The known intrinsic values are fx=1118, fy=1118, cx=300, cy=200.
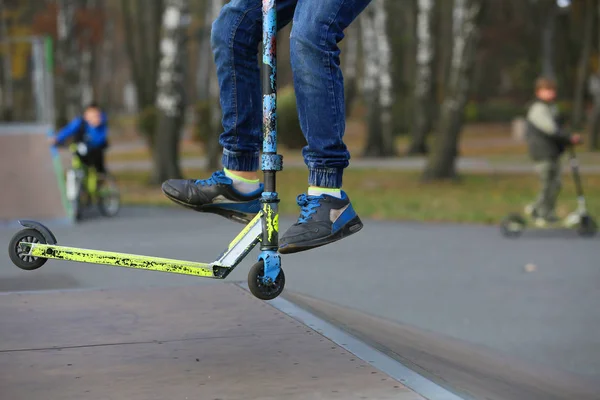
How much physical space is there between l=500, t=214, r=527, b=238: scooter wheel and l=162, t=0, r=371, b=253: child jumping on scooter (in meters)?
9.14

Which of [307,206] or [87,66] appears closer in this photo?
[307,206]

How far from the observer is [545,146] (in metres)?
14.2

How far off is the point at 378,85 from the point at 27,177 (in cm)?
1969

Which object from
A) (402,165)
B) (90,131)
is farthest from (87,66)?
(90,131)

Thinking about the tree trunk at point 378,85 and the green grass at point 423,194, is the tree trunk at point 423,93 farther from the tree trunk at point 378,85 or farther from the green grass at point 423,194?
the green grass at point 423,194

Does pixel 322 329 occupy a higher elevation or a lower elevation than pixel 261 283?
lower

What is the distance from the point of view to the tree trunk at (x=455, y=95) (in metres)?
22.7

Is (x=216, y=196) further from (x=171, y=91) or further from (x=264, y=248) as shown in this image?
(x=171, y=91)

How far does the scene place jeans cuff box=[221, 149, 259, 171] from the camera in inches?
184

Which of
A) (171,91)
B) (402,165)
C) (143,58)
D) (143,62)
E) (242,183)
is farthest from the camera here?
(143,58)

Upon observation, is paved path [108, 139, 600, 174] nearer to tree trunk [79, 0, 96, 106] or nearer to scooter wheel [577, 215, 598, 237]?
scooter wheel [577, 215, 598, 237]

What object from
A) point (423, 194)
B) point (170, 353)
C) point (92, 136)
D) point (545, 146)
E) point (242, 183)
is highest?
point (92, 136)

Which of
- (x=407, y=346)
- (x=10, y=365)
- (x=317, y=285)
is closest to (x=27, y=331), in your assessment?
(x=10, y=365)

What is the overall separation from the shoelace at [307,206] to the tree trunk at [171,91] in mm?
18127
